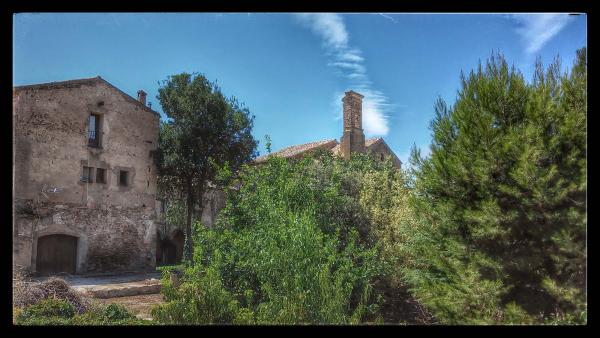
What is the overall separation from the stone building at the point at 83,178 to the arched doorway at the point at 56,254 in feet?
0.08

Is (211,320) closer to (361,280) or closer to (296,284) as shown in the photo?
(296,284)

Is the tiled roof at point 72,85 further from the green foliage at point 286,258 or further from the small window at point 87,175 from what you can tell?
the green foliage at point 286,258

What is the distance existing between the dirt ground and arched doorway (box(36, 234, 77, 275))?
376cm

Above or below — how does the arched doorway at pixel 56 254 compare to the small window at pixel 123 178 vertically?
below

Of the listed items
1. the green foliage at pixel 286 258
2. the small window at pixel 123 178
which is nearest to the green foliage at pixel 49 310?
the green foliage at pixel 286 258

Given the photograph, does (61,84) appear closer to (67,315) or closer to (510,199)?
(67,315)

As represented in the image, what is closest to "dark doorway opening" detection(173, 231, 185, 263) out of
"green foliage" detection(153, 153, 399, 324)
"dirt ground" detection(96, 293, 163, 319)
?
"dirt ground" detection(96, 293, 163, 319)

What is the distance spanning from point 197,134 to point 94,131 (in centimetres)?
319

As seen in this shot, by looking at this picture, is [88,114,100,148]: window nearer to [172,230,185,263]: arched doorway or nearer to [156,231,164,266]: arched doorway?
[156,231,164,266]: arched doorway

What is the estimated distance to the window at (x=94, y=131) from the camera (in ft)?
46.0

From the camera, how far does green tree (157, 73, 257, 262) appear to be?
1533cm

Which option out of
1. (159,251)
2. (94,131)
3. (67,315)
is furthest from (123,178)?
(67,315)

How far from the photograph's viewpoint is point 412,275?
724 centimetres

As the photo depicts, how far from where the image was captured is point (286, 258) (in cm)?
664
